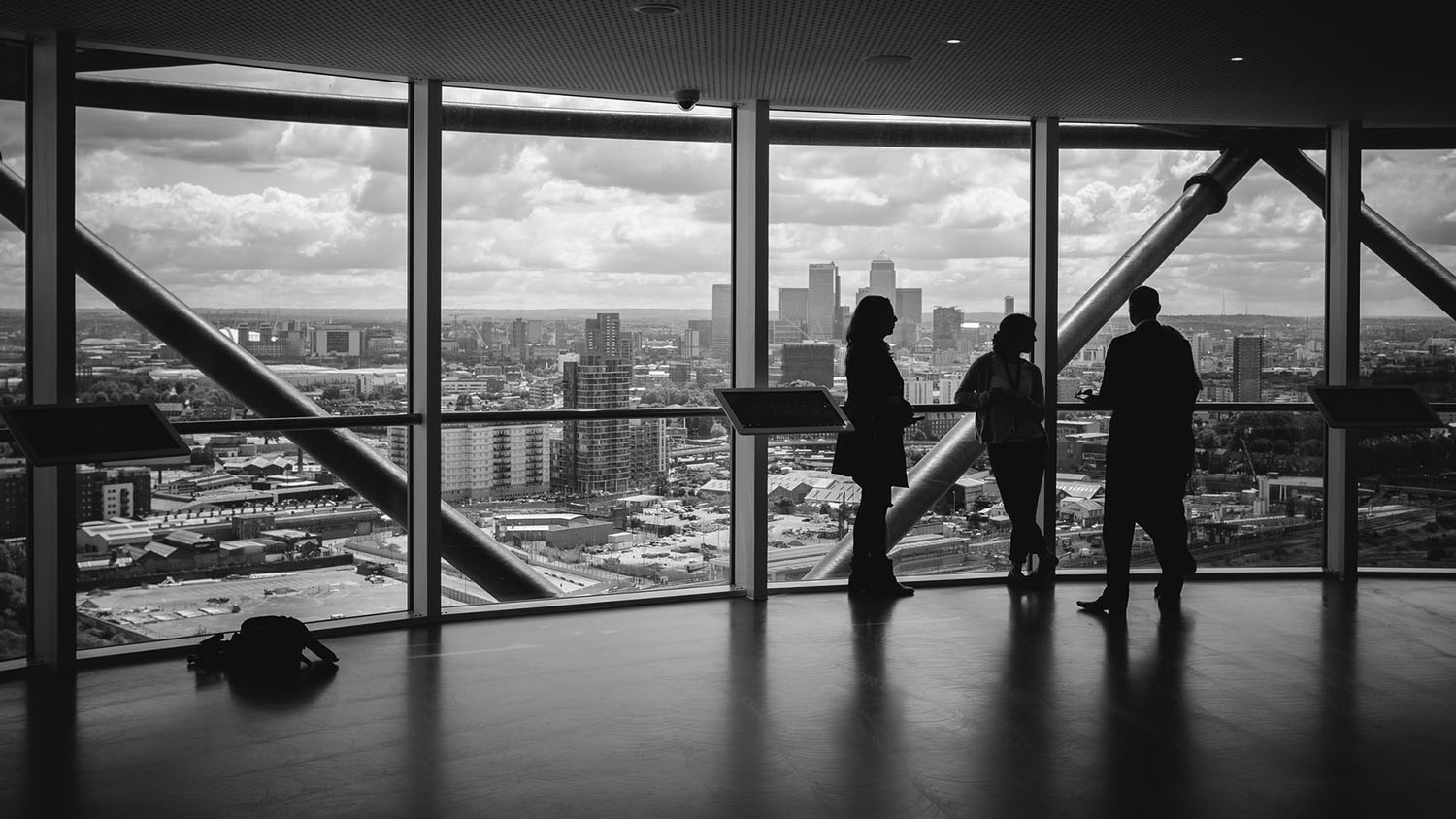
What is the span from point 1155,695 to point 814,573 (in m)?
3.03

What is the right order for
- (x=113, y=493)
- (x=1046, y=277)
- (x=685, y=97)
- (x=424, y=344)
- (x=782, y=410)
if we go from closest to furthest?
(x=113, y=493) → (x=424, y=344) → (x=685, y=97) → (x=782, y=410) → (x=1046, y=277)

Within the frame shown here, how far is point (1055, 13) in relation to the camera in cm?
548

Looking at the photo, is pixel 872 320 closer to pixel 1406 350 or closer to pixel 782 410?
pixel 782 410

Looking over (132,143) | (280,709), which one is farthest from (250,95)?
(280,709)

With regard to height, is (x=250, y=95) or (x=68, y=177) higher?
(x=250, y=95)

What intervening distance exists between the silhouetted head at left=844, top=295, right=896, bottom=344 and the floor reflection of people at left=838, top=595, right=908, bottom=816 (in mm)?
1858

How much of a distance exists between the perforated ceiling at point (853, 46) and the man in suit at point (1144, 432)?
1378 millimetres

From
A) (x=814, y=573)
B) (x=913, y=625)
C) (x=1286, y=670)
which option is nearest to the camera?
(x=1286, y=670)

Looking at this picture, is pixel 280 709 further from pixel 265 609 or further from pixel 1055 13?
pixel 1055 13

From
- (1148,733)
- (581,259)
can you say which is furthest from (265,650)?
(1148,733)

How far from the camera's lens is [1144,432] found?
267 inches

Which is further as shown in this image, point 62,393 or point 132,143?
point 132,143

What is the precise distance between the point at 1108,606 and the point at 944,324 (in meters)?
2.26

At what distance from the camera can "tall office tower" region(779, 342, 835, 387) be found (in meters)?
7.93
